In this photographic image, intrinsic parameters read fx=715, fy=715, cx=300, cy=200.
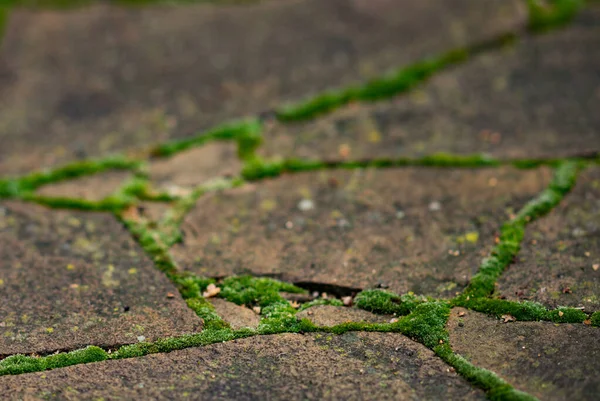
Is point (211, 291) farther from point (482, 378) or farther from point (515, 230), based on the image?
point (515, 230)

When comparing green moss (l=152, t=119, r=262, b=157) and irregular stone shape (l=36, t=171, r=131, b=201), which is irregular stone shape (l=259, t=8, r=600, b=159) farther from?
irregular stone shape (l=36, t=171, r=131, b=201)

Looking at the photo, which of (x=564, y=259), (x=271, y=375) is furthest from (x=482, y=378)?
(x=564, y=259)

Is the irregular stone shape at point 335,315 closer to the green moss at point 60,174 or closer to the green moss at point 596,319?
the green moss at point 596,319

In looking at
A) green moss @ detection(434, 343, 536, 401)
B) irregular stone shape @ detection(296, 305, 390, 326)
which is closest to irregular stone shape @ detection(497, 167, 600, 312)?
green moss @ detection(434, 343, 536, 401)

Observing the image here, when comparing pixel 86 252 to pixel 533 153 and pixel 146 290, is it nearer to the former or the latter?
pixel 146 290

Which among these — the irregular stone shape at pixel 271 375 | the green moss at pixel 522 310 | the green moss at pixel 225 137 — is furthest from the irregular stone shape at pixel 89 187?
the green moss at pixel 522 310
